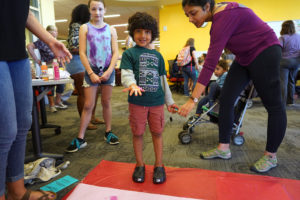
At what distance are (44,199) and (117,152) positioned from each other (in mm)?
801

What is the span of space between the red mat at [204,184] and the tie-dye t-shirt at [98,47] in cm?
95

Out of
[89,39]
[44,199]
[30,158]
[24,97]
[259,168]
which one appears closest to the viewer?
[24,97]

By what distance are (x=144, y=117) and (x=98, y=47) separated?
94cm

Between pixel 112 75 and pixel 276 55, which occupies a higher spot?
pixel 276 55

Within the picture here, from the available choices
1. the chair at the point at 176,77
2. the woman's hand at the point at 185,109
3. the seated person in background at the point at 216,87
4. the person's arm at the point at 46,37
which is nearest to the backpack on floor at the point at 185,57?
the chair at the point at 176,77

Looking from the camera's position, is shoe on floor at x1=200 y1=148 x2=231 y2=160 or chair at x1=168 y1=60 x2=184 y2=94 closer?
shoe on floor at x1=200 y1=148 x2=231 y2=160

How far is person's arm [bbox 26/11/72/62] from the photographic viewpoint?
97 centimetres

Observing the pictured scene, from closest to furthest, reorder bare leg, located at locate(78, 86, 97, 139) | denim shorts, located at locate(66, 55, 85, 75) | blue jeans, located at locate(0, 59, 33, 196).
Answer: blue jeans, located at locate(0, 59, 33, 196) < bare leg, located at locate(78, 86, 97, 139) < denim shorts, located at locate(66, 55, 85, 75)

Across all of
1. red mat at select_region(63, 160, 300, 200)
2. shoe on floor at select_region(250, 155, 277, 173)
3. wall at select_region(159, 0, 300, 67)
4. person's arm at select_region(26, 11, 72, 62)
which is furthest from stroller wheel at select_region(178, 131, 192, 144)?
wall at select_region(159, 0, 300, 67)

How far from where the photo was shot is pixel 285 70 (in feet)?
11.8

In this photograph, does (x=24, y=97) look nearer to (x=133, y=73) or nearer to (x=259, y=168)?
(x=133, y=73)

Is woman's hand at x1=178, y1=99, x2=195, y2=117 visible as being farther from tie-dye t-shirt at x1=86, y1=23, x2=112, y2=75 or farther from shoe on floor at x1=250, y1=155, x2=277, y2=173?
tie-dye t-shirt at x1=86, y1=23, x2=112, y2=75

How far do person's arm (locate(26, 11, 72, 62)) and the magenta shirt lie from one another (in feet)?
2.69

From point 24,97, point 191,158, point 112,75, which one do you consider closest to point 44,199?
point 24,97
